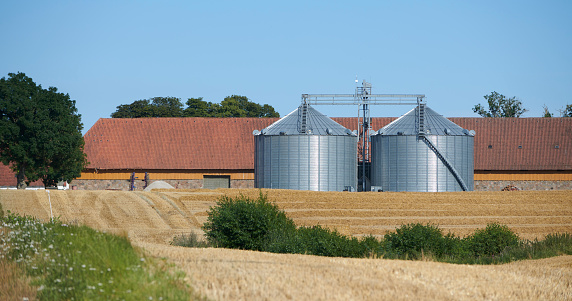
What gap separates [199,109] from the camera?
8725 cm

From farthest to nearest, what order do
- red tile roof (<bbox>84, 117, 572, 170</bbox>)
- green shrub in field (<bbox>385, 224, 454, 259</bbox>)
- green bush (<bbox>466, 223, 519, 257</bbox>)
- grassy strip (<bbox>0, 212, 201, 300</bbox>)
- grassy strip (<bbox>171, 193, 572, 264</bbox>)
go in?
1. red tile roof (<bbox>84, 117, 572, 170</bbox>)
2. green bush (<bbox>466, 223, 519, 257</bbox>)
3. green shrub in field (<bbox>385, 224, 454, 259</bbox>)
4. grassy strip (<bbox>171, 193, 572, 264</bbox>)
5. grassy strip (<bbox>0, 212, 201, 300</bbox>)

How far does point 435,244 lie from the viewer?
2308 cm

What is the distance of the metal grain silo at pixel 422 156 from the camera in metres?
44.7

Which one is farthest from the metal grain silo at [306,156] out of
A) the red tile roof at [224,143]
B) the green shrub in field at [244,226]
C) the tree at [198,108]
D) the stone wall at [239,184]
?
the tree at [198,108]

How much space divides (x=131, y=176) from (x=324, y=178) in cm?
2066

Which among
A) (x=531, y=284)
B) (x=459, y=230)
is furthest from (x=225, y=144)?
(x=531, y=284)

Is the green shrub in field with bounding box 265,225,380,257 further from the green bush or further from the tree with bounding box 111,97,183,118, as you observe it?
the tree with bounding box 111,97,183,118

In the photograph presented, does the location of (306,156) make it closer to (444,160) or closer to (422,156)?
(422,156)

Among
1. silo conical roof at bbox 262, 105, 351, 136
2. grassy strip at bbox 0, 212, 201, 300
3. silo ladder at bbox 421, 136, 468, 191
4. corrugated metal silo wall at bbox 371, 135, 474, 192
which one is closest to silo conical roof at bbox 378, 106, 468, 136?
corrugated metal silo wall at bbox 371, 135, 474, 192

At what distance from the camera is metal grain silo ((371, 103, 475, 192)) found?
44688 millimetres

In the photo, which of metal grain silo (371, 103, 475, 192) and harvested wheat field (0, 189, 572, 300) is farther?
metal grain silo (371, 103, 475, 192)

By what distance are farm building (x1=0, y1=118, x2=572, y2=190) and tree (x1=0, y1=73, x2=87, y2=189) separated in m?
5.09

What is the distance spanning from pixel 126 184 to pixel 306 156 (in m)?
20.5

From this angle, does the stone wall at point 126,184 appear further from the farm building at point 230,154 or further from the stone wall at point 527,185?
the stone wall at point 527,185
